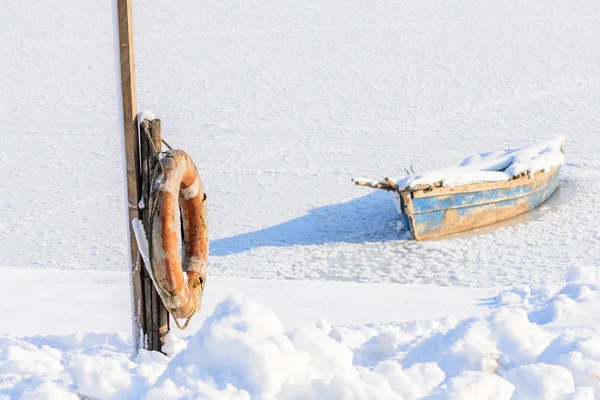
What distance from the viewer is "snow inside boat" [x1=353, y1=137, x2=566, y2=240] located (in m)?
9.80

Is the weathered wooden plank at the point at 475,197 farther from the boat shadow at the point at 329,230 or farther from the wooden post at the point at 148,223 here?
the wooden post at the point at 148,223

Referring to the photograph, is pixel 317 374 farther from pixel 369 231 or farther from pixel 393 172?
pixel 393 172

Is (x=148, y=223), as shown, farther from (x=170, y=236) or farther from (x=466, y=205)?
(x=466, y=205)

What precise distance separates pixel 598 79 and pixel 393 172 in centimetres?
637

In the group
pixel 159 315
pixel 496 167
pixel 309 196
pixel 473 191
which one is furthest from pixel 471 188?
pixel 159 315

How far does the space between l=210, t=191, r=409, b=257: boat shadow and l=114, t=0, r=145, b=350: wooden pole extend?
480cm

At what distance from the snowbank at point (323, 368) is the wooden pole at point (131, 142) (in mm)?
689

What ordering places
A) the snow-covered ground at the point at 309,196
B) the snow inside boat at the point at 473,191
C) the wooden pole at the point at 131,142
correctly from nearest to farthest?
the snow-covered ground at the point at 309,196
the wooden pole at the point at 131,142
the snow inside boat at the point at 473,191

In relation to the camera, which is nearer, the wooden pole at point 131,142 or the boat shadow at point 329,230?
the wooden pole at point 131,142

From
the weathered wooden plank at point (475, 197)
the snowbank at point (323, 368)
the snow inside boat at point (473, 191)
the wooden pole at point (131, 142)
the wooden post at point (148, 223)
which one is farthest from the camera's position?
the weathered wooden plank at point (475, 197)

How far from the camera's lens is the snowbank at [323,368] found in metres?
3.43

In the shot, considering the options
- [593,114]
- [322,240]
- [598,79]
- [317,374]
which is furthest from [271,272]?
[598,79]

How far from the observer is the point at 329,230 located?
1030 centimetres

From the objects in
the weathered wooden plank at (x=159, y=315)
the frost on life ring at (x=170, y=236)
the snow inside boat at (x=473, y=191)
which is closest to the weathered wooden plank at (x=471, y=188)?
the snow inside boat at (x=473, y=191)
